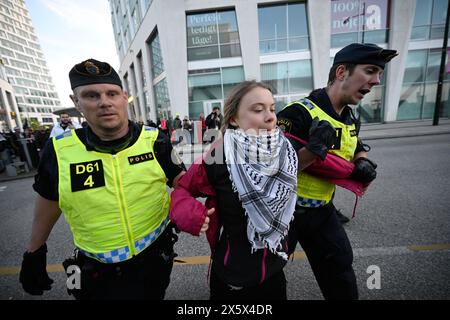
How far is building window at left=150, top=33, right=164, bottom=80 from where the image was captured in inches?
651

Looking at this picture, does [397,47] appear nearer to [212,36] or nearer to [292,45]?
[292,45]

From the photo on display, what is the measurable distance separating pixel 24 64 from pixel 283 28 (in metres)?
98.9

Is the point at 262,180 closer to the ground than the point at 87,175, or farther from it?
closer to the ground

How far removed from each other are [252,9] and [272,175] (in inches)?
616

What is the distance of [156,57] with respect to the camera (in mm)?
17469

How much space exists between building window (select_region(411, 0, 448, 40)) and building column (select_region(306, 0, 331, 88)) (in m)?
5.58

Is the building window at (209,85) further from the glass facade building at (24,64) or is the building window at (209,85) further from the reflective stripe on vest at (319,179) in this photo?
the glass facade building at (24,64)

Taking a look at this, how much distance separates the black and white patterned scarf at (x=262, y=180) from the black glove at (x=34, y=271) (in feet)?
4.48

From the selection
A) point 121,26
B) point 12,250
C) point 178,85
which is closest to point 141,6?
point 178,85

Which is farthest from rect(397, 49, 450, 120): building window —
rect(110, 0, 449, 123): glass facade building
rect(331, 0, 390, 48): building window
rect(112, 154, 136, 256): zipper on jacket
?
rect(112, 154, 136, 256): zipper on jacket

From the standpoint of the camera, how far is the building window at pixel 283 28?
547 inches

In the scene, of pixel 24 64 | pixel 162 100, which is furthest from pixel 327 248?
pixel 24 64

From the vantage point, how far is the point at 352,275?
1.54 m
